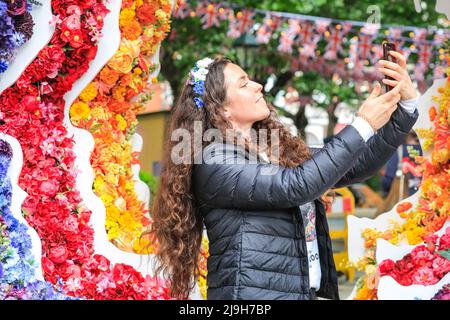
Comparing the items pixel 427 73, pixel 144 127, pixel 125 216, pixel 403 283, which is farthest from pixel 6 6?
pixel 144 127

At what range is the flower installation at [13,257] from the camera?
3865 mm

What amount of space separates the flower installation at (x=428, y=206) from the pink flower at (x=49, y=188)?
1.88 metres

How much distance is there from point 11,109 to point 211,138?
1.52m

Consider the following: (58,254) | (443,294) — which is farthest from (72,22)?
(443,294)

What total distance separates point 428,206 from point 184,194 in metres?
2.15

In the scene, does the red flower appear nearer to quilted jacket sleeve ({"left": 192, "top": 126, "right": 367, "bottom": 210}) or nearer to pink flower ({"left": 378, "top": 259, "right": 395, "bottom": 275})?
quilted jacket sleeve ({"left": 192, "top": 126, "right": 367, "bottom": 210})

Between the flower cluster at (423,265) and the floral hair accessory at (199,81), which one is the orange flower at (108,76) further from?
the flower cluster at (423,265)

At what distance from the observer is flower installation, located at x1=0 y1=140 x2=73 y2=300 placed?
3.87m

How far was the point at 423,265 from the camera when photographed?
4.48 m

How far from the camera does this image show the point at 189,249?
3.19 m

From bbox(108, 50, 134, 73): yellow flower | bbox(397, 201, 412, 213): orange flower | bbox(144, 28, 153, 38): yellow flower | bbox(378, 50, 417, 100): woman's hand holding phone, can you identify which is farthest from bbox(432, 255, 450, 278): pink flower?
bbox(144, 28, 153, 38): yellow flower

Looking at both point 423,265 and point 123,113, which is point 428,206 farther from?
point 123,113

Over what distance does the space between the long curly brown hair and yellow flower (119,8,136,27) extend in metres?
1.92

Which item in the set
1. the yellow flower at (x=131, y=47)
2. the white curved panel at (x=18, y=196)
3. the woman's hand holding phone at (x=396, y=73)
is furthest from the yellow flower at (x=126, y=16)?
the woman's hand holding phone at (x=396, y=73)
